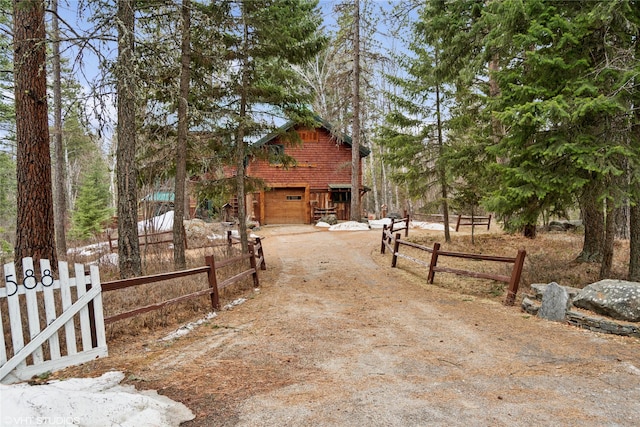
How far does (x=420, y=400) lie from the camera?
3414 mm

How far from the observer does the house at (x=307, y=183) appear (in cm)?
2600

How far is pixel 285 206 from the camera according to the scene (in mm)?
26516

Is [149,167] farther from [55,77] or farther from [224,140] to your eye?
[55,77]

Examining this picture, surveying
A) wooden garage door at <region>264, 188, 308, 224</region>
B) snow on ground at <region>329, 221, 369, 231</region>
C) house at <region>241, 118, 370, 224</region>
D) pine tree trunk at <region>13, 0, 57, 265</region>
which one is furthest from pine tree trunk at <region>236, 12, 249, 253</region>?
wooden garage door at <region>264, 188, 308, 224</region>

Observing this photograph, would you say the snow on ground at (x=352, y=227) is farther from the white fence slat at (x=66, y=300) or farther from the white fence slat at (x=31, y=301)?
the white fence slat at (x=31, y=301)

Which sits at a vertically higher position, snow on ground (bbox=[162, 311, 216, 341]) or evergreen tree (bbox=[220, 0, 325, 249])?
evergreen tree (bbox=[220, 0, 325, 249])

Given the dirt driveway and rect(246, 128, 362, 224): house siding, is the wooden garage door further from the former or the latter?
the dirt driveway

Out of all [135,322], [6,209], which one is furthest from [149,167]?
[6,209]

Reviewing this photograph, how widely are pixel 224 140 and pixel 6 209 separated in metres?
39.4

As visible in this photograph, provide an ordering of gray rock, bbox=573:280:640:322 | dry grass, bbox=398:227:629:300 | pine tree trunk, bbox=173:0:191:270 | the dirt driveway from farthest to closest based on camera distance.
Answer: pine tree trunk, bbox=173:0:191:270, dry grass, bbox=398:227:629:300, gray rock, bbox=573:280:640:322, the dirt driveway

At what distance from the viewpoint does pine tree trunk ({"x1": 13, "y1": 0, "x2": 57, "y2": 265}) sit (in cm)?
622

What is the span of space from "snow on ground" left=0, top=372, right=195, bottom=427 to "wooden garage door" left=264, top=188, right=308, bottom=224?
909 inches

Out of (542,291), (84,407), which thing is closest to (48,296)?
(84,407)

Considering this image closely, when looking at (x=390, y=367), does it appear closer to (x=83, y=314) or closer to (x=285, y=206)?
(x=83, y=314)
